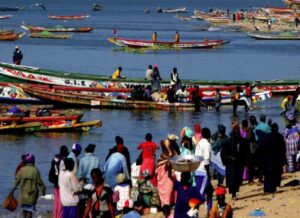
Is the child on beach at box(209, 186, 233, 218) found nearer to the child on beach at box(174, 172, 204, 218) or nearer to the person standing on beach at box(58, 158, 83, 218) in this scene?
the child on beach at box(174, 172, 204, 218)

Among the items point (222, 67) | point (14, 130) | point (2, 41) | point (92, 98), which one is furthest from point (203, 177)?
point (2, 41)

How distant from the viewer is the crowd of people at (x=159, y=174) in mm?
12938

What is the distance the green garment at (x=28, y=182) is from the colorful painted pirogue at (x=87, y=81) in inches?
803

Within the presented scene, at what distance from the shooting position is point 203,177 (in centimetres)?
1430

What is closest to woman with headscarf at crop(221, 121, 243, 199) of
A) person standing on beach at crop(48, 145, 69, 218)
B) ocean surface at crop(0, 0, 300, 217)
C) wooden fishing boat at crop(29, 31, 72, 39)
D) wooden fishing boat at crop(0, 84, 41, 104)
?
person standing on beach at crop(48, 145, 69, 218)

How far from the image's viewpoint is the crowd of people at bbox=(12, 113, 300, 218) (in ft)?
42.4

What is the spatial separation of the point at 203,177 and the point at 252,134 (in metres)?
Result: 2.87

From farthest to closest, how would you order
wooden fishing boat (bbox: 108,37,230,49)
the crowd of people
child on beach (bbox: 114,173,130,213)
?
wooden fishing boat (bbox: 108,37,230,49) < child on beach (bbox: 114,173,130,213) < the crowd of people

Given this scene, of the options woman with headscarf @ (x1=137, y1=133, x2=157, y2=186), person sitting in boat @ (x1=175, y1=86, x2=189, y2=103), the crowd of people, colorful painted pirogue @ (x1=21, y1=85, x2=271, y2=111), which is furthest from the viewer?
person sitting in boat @ (x1=175, y1=86, x2=189, y2=103)

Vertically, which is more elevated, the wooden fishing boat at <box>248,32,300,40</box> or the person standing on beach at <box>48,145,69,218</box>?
the wooden fishing boat at <box>248,32,300,40</box>

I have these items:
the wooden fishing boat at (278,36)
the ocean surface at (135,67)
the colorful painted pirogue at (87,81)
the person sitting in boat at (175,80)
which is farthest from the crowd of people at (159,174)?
the wooden fishing boat at (278,36)

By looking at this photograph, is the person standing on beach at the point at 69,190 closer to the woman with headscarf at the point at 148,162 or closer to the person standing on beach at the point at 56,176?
the person standing on beach at the point at 56,176

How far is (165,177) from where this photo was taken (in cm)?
1531

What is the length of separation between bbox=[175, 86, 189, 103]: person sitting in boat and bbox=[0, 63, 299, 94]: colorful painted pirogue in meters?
1.38
